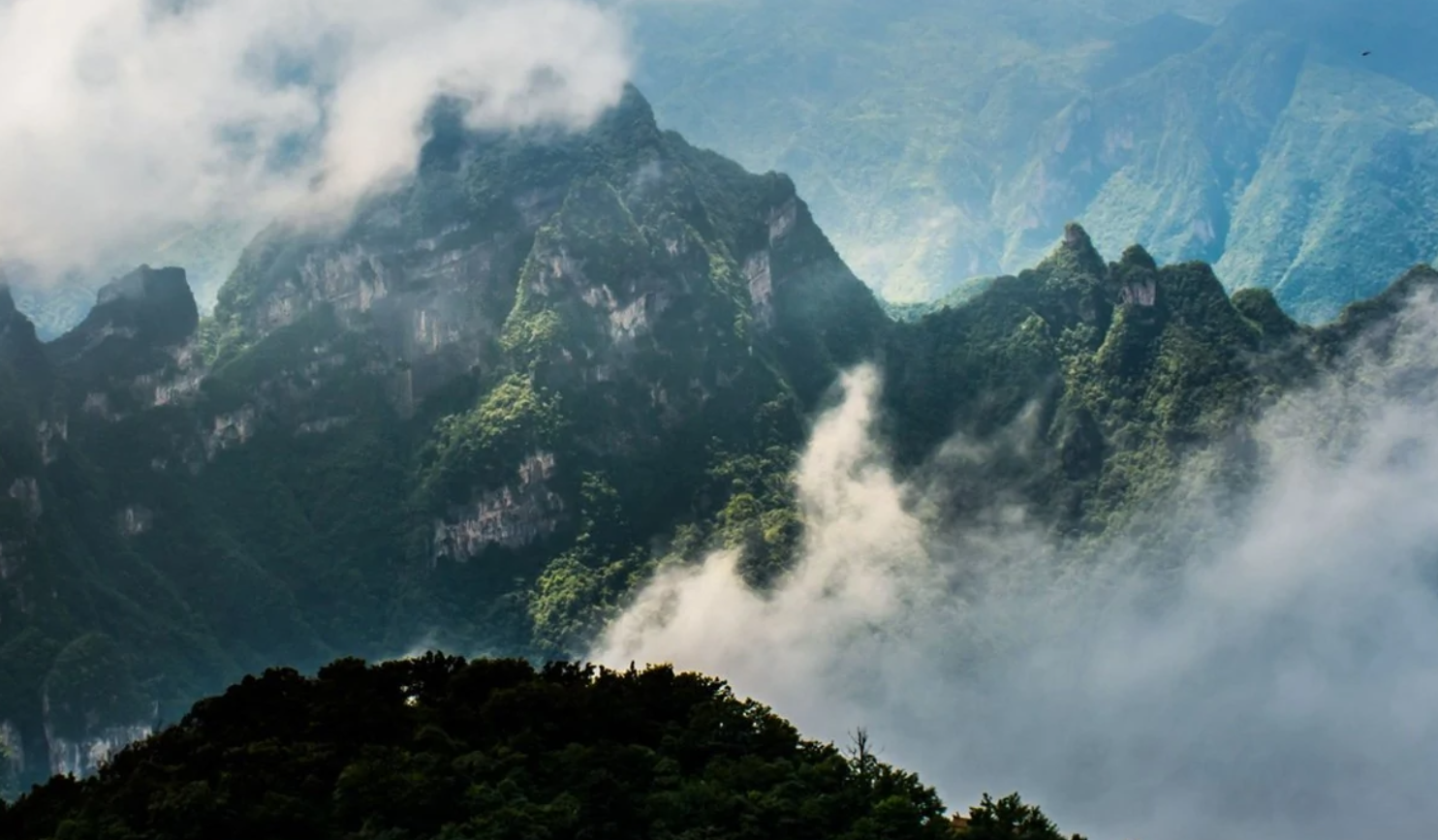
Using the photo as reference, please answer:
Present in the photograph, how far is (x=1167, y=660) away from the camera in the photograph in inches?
5118

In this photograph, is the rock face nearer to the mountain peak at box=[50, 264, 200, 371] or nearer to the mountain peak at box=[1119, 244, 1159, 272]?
the mountain peak at box=[50, 264, 200, 371]

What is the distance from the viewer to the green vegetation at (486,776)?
60.3 m

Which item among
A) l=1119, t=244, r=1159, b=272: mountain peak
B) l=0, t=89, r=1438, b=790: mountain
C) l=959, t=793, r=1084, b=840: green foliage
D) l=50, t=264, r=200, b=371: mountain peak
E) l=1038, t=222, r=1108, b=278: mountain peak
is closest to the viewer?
l=959, t=793, r=1084, b=840: green foliage

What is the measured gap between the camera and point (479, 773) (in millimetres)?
63750

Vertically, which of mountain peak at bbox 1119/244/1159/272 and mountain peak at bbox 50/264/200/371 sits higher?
mountain peak at bbox 1119/244/1159/272

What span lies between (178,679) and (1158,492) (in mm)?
67703

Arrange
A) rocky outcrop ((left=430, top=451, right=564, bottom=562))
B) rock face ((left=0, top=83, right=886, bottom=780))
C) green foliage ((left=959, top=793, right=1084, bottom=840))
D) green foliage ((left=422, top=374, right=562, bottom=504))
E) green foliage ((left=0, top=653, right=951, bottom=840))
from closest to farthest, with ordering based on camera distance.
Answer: green foliage ((left=959, top=793, right=1084, bottom=840)) < green foliage ((left=0, top=653, right=951, bottom=840)) < rock face ((left=0, top=83, right=886, bottom=780)) < rocky outcrop ((left=430, top=451, right=564, bottom=562)) < green foliage ((left=422, top=374, right=562, bottom=504))

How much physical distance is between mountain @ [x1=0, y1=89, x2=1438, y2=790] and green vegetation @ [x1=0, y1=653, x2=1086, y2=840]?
65452mm

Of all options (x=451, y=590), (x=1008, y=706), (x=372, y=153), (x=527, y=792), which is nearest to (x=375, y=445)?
(x=451, y=590)

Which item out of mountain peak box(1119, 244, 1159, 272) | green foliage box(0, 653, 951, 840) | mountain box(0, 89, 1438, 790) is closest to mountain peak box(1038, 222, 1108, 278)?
mountain box(0, 89, 1438, 790)

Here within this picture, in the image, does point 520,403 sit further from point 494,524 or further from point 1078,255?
point 1078,255

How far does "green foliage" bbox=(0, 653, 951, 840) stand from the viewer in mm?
60406

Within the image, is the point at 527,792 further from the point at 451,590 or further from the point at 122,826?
the point at 451,590

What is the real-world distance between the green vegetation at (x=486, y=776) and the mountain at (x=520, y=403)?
65.5 metres
